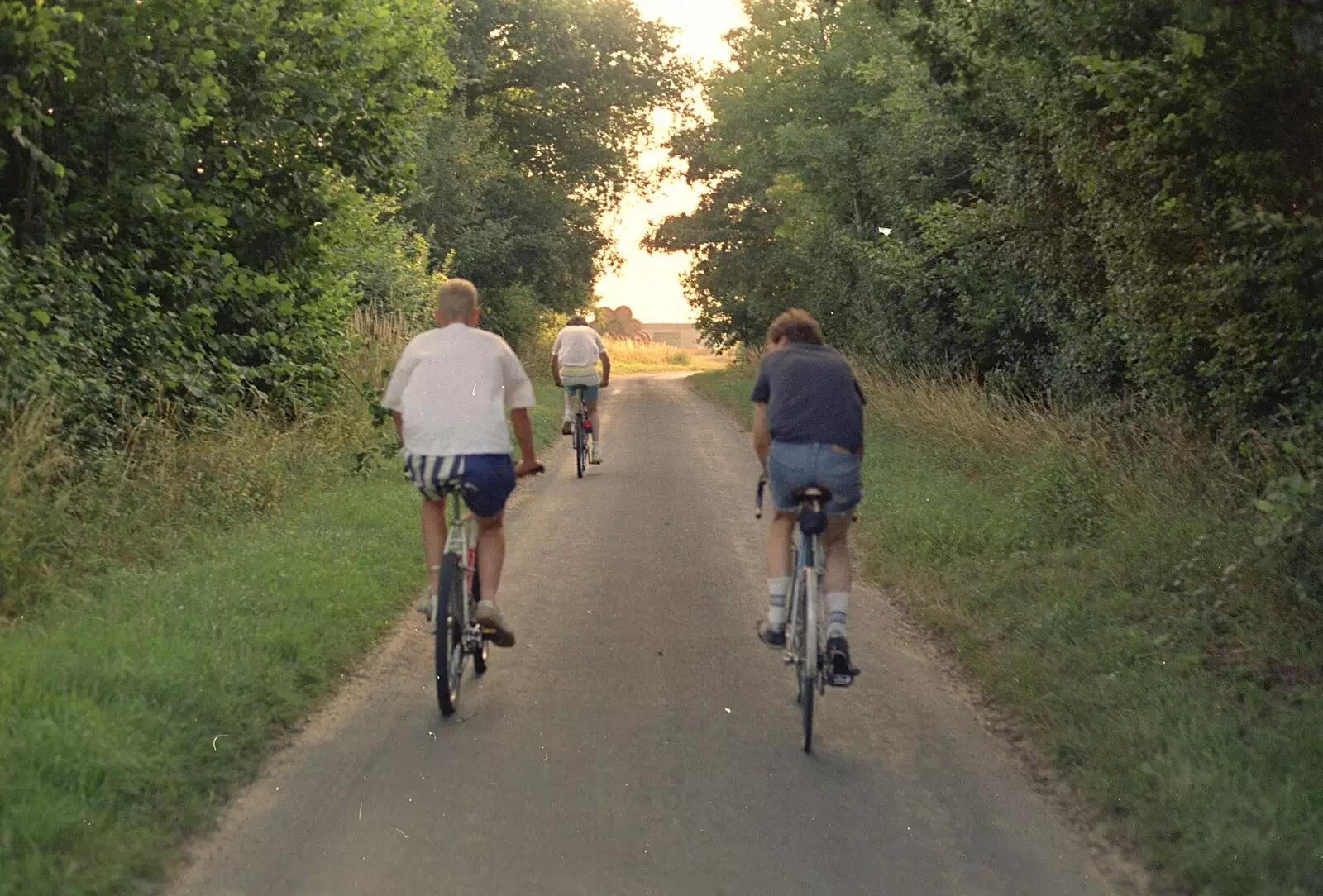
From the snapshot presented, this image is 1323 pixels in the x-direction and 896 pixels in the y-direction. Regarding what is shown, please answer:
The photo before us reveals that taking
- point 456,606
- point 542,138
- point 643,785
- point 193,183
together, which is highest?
point 542,138

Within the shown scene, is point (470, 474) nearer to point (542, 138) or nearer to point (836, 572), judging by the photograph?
point (836, 572)

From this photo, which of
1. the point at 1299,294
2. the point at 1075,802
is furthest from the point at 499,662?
the point at 1299,294

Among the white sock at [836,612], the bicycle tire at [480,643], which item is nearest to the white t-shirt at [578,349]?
the bicycle tire at [480,643]

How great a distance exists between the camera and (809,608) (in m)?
6.12

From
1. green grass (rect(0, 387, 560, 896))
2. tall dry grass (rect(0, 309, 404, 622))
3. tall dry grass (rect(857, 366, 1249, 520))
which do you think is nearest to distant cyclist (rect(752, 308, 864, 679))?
green grass (rect(0, 387, 560, 896))

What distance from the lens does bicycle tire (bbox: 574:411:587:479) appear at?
54.1 feet

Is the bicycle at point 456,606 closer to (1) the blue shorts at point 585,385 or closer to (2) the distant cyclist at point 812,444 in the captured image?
(2) the distant cyclist at point 812,444

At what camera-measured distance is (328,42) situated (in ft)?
42.6

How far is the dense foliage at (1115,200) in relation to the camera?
8.05m

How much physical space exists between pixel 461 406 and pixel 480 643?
1281 millimetres

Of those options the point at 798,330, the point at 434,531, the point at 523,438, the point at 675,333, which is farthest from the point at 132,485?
the point at 675,333

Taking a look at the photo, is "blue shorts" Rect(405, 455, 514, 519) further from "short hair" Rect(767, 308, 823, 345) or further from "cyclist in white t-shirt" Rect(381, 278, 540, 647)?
"short hair" Rect(767, 308, 823, 345)

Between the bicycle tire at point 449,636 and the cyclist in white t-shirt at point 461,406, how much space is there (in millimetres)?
86

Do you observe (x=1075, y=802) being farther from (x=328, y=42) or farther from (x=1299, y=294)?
(x=328, y=42)
